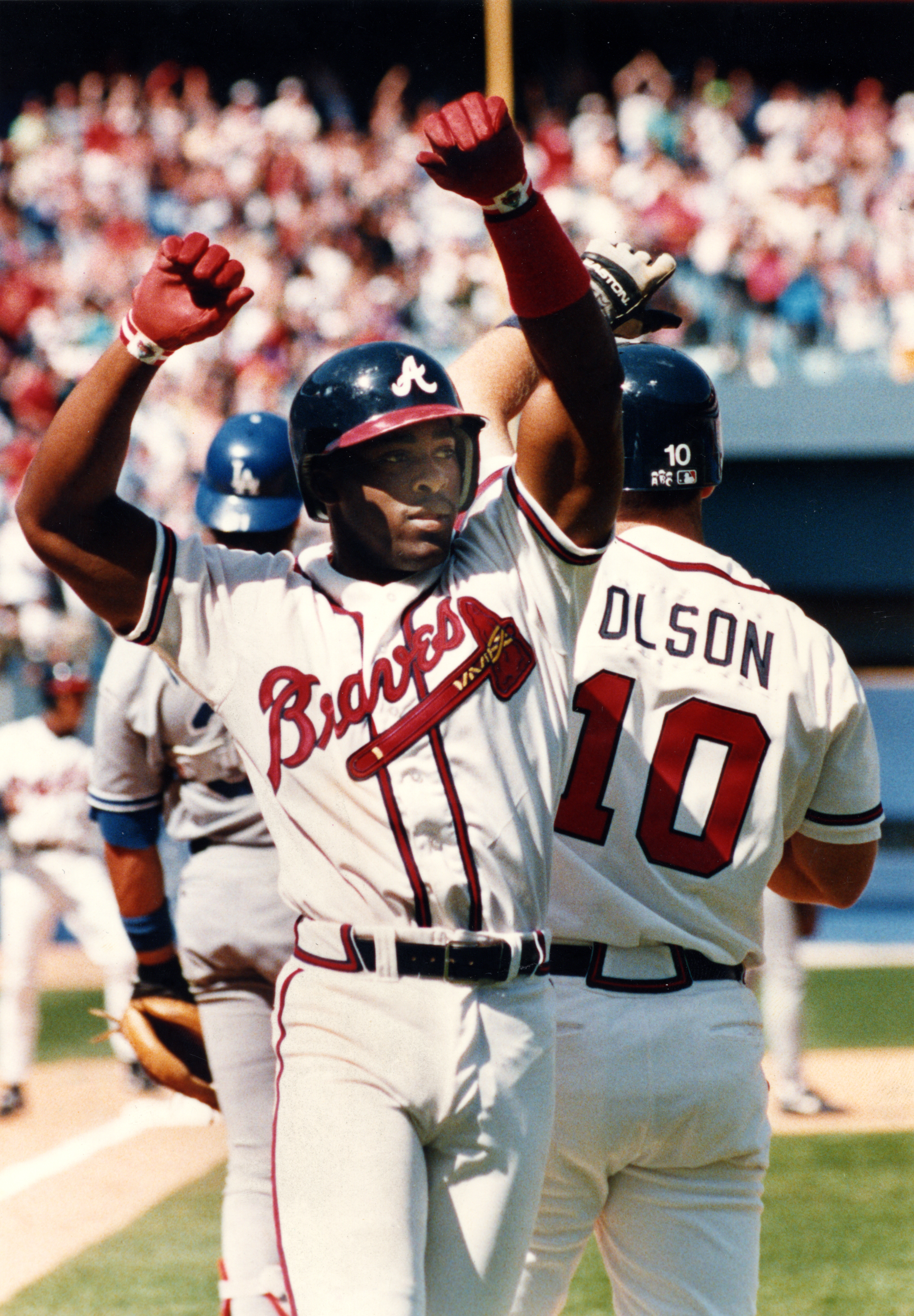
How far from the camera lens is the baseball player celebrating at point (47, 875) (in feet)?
21.2

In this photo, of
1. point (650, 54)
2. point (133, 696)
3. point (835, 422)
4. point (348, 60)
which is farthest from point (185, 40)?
point (133, 696)

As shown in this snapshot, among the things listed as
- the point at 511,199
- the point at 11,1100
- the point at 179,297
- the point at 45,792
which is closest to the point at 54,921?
the point at 45,792

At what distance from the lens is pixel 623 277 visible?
2.81 m

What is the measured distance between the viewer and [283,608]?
2266 mm

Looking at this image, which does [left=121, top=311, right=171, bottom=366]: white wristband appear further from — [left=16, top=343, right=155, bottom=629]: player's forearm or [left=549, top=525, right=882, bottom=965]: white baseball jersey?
[left=549, top=525, right=882, bottom=965]: white baseball jersey

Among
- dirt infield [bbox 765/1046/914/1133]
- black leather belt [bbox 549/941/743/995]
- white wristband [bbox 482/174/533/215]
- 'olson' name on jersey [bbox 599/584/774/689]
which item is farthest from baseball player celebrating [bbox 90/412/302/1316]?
dirt infield [bbox 765/1046/914/1133]

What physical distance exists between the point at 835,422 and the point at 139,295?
11369 millimetres

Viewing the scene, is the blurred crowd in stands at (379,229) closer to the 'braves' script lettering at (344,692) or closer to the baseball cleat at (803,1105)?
the baseball cleat at (803,1105)

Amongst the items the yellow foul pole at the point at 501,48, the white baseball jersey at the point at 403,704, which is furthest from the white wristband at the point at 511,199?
the yellow foul pole at the point at 501,48

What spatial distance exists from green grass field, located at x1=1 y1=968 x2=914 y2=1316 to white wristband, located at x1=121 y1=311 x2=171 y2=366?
2.92m

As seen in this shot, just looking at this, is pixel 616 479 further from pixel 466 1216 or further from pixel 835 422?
pixel 835 422

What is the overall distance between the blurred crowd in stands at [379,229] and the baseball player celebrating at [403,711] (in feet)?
32.1

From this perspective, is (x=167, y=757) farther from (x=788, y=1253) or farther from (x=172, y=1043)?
(x=788, y=1253)

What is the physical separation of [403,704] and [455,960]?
35 centimetres
